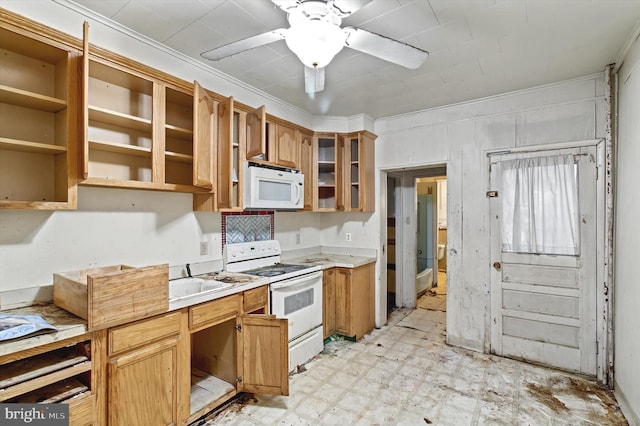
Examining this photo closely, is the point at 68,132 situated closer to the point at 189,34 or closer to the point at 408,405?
the point at 189,34

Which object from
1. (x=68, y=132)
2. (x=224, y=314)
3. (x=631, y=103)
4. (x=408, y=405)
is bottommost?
(x=408, y=405)

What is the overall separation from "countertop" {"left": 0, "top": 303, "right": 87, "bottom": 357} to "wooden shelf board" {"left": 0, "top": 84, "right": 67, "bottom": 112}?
1103 millimetres

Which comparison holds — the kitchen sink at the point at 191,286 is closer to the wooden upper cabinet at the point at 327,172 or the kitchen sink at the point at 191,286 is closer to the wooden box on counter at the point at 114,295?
the wooden box on counter at the point at 114,295

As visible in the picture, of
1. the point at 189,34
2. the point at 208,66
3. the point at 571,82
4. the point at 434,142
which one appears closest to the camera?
the point at 189,34

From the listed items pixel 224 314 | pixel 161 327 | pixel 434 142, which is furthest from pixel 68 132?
pixel 434 142

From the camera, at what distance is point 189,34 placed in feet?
6.99

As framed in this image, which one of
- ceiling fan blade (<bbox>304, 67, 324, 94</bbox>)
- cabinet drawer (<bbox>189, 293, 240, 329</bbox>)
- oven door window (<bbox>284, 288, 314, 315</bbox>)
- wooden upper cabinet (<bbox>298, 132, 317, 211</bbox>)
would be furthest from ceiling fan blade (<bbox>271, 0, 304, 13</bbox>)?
oven door window (<bbox>284, 288, 314, 315</bbox>)

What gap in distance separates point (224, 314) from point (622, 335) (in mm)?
2883

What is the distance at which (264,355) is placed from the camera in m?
2.28

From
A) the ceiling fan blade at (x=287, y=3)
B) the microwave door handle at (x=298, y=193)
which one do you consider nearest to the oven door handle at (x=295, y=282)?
the microwave door handle at (x=298, y=193)

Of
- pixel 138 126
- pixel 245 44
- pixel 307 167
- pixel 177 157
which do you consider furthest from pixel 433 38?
pixel 138 126

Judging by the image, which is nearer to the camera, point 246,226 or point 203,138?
point 203,138

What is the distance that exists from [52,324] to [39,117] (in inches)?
45.6
